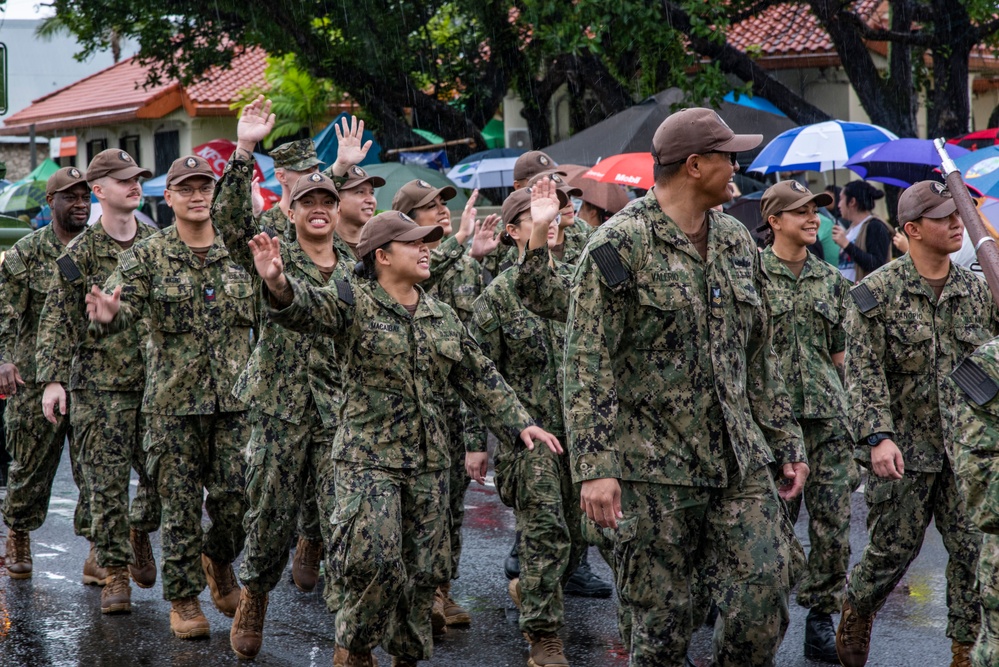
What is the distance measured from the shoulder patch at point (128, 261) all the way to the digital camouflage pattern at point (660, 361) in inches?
123

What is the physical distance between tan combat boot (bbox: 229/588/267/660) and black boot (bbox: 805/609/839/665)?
2.66 m

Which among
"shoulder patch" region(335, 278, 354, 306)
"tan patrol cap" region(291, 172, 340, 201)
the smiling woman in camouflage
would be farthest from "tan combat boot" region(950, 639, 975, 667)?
"tan patrol cap" region(291, 172, 340, 201)

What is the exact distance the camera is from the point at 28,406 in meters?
8.25

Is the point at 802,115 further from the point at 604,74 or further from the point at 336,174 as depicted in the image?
the point at 336,174

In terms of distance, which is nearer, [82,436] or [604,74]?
[82,436]

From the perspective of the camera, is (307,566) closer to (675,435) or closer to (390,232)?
(390,232)

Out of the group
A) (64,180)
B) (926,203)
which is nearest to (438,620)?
(926,203)

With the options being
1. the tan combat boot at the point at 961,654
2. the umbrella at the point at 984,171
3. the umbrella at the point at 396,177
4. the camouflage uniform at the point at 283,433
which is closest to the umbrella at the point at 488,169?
the umbrella at the point at 396,177

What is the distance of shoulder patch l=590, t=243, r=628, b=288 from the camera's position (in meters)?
4.43

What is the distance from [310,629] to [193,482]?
984mm

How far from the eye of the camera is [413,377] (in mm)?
5539

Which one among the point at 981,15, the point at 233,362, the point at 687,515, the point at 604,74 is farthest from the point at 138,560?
the point at 604,74

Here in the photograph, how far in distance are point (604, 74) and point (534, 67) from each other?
1813 mm

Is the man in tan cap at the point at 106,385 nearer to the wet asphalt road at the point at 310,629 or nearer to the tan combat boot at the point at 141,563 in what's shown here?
the tan combat boot at the point at 141,563
